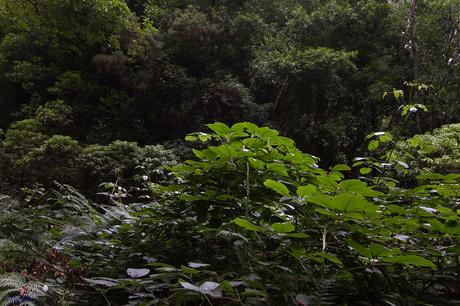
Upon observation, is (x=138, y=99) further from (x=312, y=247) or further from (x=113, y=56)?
(x=312, y=247)

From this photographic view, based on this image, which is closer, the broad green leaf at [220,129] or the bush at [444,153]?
the broad green leaf at [220,129]

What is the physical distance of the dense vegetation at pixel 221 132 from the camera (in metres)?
0.83

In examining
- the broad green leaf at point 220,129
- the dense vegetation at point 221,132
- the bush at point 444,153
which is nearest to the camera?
the dense vegetation at point 221,132

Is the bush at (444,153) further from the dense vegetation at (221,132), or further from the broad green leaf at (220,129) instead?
the broad green leaf at (220,129)

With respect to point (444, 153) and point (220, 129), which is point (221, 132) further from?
point (444, 153)

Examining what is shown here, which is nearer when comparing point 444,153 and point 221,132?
point 221,132

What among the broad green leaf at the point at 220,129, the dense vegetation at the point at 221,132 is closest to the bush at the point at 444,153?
the dense vegetation at the point at 221,132

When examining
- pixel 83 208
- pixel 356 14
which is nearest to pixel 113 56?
pixel 356 14

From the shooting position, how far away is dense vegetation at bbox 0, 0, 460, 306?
2.73 ft

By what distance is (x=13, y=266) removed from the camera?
1.18 m

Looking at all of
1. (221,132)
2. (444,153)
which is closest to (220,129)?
(221,132)

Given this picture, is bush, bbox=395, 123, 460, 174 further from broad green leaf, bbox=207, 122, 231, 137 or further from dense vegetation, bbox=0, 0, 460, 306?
broad green leaf, bbox=207, 122, 231, 137

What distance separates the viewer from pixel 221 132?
0.96 m

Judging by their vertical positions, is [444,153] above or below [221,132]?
below
